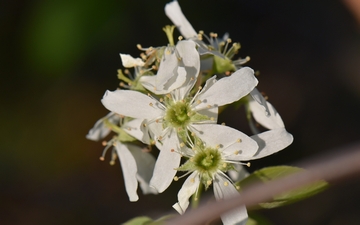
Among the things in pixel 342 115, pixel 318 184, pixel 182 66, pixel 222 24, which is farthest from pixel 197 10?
pixel 318 184

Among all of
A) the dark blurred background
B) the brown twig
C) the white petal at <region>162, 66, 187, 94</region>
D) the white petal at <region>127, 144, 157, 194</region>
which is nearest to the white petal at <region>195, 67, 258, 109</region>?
the white petal at <region>162, 66, 187, 94</region>

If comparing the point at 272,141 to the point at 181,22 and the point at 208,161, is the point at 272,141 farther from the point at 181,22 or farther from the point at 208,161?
the point at 181,22

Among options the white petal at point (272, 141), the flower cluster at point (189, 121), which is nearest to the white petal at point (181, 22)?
the flower cluster at point (189, 121)

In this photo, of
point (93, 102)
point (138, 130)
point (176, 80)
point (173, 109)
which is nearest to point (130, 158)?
point (138, 130)

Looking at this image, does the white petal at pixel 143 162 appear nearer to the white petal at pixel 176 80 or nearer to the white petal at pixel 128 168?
the white petal at pixel 128 168

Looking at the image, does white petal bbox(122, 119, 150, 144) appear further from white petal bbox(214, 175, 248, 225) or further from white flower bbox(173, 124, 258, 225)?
white petal bbox(214, 175, 248, 225)
